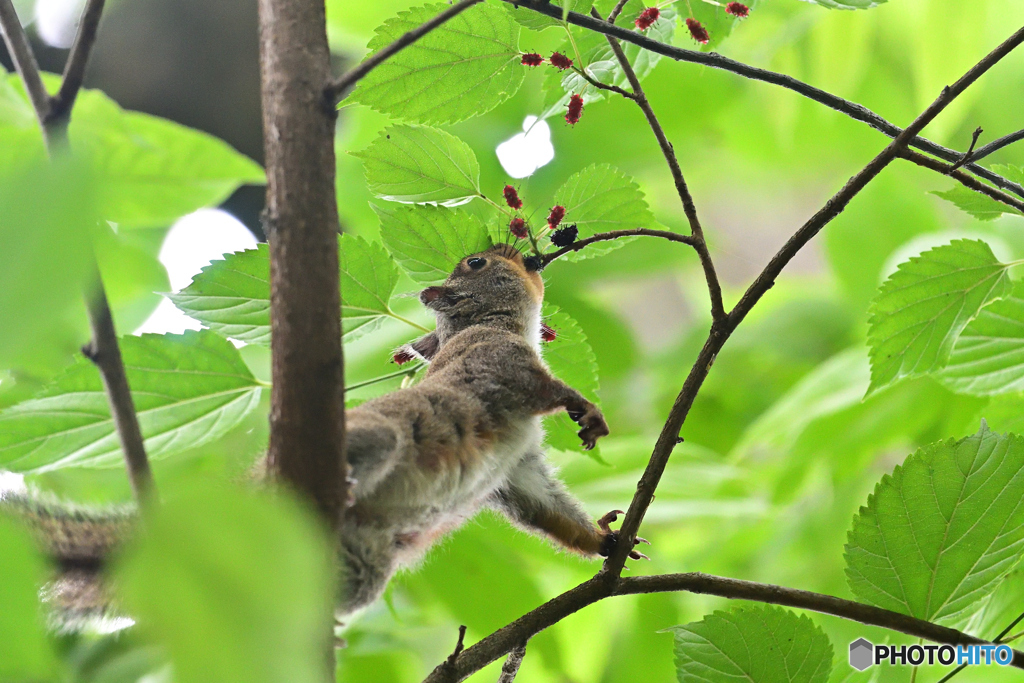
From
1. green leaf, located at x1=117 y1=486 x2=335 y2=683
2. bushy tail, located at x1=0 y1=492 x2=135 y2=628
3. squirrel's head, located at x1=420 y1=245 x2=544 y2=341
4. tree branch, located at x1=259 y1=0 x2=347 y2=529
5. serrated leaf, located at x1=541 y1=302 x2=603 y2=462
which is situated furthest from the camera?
squirrel's head, located at x1=420 y1=245 x2=544 y2=341

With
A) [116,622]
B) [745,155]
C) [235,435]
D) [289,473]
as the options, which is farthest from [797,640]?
[745,155]

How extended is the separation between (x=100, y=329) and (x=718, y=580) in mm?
561

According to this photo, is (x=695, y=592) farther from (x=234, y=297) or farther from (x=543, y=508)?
(x=234, y=297)

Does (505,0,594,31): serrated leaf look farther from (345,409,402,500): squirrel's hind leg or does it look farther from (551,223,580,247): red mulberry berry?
(345,409,402,500): squirrel's hind leg

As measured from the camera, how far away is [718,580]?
0.77m

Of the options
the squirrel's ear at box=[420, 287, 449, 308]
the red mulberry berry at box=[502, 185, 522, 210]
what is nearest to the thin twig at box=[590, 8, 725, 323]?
the red mulberry berry at box=[502, 185, 522, 210]

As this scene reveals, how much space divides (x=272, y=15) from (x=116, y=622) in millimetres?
563

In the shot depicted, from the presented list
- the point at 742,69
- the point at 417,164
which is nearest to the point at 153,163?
the point at 417,164

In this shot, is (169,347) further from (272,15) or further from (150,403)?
(272,15)

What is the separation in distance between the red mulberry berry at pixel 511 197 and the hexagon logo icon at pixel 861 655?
651 millimetres

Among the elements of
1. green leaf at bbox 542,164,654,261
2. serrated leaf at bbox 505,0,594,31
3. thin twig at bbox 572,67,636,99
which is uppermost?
serrated leaf at bbox 505,0,594,31

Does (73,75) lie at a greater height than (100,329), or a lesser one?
greater

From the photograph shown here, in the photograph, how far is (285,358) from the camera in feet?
1.83

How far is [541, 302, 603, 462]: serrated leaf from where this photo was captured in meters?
1.08
